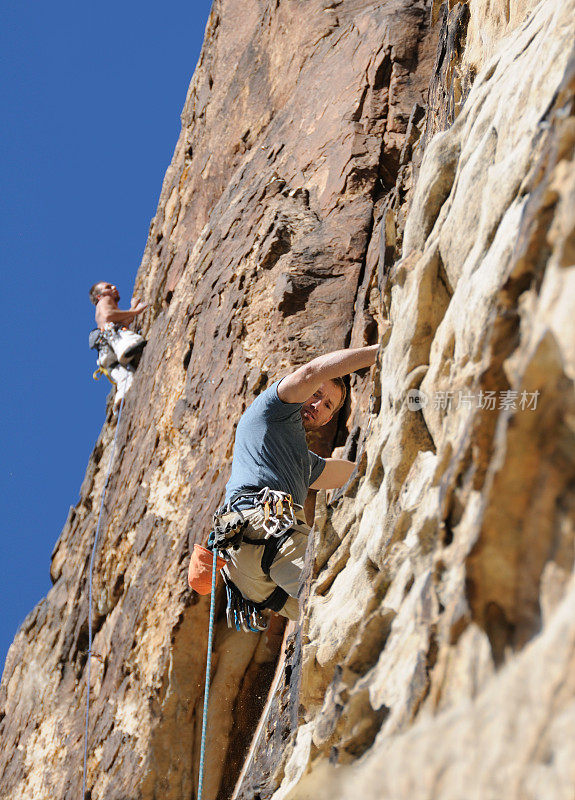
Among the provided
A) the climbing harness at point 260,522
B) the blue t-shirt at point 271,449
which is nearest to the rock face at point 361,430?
the blue t-shirt at point 271,449

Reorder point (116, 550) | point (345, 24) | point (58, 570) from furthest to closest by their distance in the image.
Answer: point (58, 570) < point (345, 24) < point (116, 550)

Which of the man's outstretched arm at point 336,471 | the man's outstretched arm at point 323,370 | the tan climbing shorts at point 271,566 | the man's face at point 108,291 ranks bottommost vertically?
the tan climbing shorts at point 271,566

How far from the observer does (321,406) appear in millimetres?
4660

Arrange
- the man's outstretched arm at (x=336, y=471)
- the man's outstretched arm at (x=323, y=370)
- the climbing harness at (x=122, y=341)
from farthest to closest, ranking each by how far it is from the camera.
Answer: the climbing harness at (x=122, y=341)
the man's outstretched arm at (x=336, y=471)
the man's outstretched arm at (x=323, y=370)

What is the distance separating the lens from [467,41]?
14.4ft

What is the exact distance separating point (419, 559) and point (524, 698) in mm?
847

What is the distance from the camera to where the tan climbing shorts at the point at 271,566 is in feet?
12.6

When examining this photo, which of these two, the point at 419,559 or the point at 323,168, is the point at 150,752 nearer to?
the point at 419,559

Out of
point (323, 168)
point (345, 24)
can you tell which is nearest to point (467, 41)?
point (323, 168)

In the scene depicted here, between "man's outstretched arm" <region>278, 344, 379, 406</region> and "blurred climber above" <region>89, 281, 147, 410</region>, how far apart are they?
13.2 ft

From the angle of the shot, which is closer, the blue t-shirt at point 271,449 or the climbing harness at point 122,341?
the blue t-shirt at point 271,449

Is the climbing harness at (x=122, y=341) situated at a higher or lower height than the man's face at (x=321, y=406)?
higher

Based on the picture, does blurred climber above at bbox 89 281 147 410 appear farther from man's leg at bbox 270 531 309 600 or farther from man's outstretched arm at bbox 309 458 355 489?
man's leg at bbox 270 531 309 600

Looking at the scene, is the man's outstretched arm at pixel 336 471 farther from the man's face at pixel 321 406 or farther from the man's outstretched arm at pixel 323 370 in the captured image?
the man's outstretched arm at pixel 323 370
